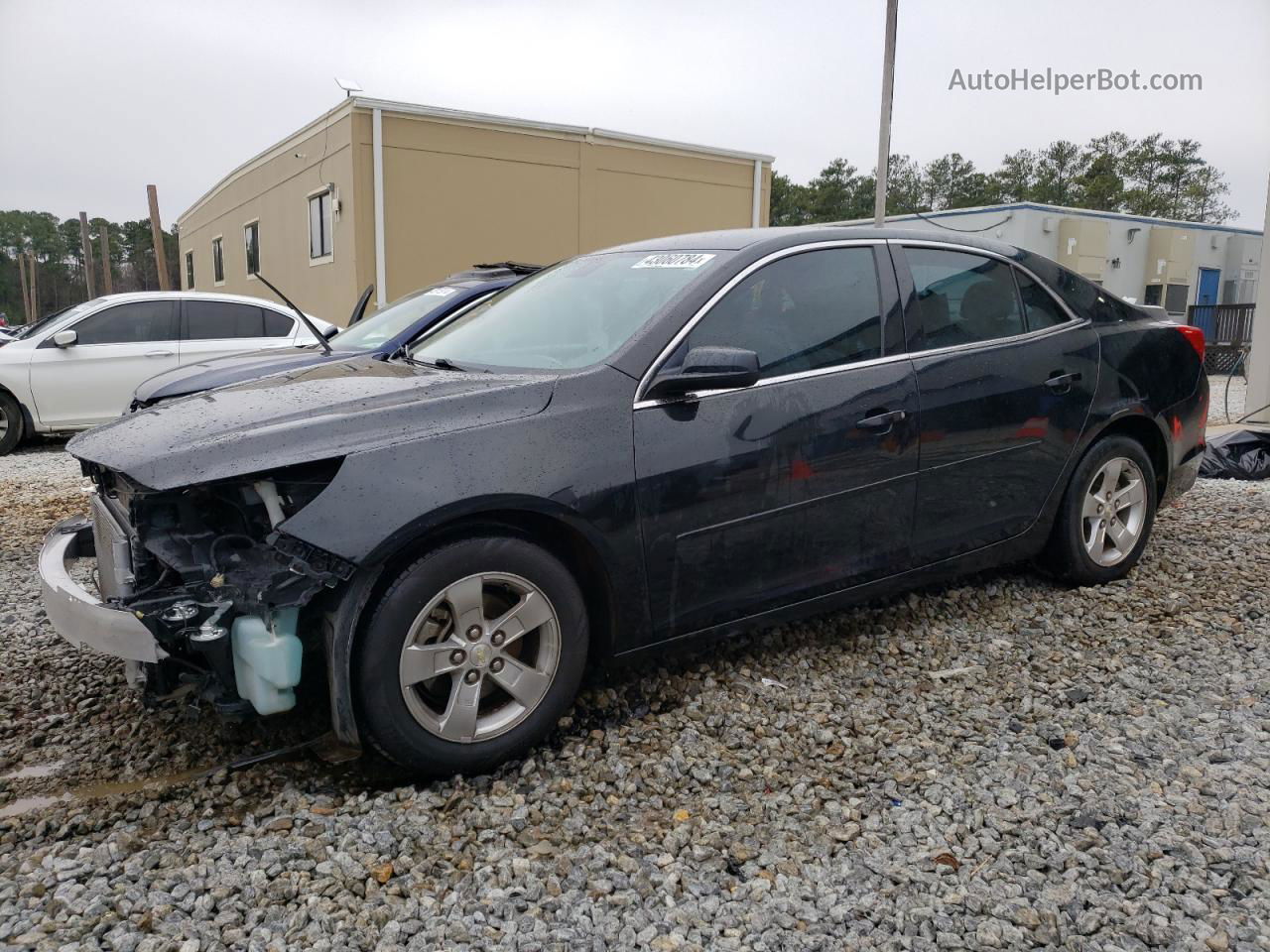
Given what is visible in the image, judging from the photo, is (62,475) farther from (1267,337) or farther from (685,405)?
(1267,337)

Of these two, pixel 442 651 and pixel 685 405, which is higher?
pixel 685 405

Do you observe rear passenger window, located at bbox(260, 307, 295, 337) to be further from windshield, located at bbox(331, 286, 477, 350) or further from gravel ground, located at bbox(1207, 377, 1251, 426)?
gravel ground, located at bbox(1207, 377, 1251, 426)

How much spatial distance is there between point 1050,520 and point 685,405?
208 cm

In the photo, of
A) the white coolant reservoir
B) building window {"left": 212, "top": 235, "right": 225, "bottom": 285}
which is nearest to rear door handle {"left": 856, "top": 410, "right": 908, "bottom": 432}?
the white coolant reservoir

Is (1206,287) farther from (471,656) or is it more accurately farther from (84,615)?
(84,615)

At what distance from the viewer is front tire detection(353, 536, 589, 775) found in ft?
8.71

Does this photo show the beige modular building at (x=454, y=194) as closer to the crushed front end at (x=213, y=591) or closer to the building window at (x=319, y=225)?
the building window at (x=319, y=225)

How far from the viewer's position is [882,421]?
3537 millimetres

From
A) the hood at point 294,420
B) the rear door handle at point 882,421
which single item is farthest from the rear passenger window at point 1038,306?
the hood at point 294,420

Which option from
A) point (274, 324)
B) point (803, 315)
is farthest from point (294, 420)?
point (274, 324)

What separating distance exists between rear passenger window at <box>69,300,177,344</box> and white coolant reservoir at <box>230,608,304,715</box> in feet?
27.1

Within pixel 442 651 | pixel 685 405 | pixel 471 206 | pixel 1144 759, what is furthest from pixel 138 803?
pixel 471 206

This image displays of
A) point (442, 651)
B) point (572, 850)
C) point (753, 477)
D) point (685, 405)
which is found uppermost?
point (685, 405)

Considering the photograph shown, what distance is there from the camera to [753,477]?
10.6 ft
